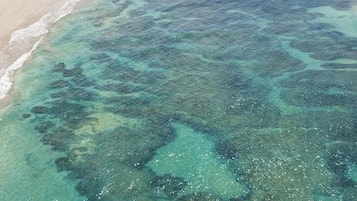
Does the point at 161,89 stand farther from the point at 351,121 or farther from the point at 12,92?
the point at 351,121

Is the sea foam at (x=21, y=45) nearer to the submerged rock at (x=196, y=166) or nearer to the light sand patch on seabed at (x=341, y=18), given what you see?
the submerged rock at (x=196, y=166)

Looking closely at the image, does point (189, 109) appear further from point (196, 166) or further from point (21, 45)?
point (21, 45)

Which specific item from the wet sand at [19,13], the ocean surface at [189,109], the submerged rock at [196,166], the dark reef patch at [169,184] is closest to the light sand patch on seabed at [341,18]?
the ocean surface at [189,109]

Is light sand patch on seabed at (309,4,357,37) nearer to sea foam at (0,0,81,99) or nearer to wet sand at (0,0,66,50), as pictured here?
sea foam at (0,0,81,99)

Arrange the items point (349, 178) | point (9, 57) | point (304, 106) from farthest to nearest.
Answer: point (9, 57)
point (304, 106)
point (349, 178)

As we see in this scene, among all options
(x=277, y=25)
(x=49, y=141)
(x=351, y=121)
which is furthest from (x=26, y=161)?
(x=277, y=25)

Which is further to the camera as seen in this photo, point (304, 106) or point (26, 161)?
point (304, 106)
